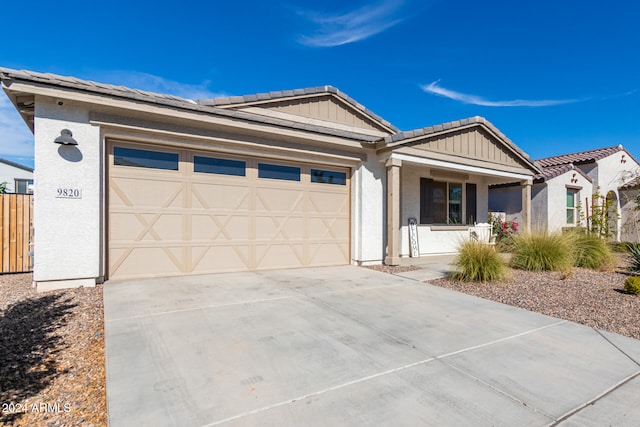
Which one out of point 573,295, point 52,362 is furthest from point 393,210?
point 52,362

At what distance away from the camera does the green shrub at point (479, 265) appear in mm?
6602

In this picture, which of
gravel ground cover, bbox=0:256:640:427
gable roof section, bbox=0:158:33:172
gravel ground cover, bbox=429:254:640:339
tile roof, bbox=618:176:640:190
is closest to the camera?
gravel ground cover, bbox=0:256:640:427

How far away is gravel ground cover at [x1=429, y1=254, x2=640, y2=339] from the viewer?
14.5ft

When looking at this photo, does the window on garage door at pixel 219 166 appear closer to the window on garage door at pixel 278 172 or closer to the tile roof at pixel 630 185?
the window on garage door at pixel 278 172

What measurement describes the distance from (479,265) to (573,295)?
5.14ft

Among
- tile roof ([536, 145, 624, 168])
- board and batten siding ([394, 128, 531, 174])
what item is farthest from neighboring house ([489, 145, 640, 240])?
board and batten siding ([394, 128, 531, 174])

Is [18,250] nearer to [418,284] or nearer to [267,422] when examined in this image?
[267,422]

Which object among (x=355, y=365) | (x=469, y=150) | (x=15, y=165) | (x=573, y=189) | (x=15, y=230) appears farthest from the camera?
(x=15, y=165)

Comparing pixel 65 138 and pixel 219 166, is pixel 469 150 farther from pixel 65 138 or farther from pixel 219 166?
pixel 65 138

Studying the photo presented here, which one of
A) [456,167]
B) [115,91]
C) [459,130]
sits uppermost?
[459,130]

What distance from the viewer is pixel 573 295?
18.5ft

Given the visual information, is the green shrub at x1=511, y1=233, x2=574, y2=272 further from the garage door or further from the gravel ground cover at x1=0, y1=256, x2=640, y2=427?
the garage door

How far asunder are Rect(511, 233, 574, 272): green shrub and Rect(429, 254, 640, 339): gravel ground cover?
315 mm

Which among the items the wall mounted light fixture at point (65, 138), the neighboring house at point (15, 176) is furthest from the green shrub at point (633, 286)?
the neighboring house at point (15, 176)
